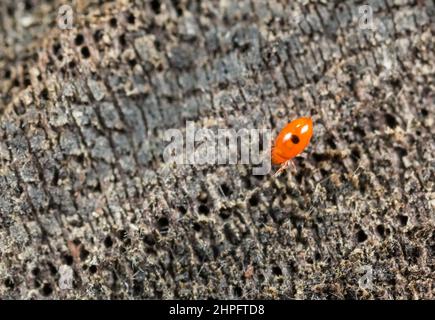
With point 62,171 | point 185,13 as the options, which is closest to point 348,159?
point 185,13

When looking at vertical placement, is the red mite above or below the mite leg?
above

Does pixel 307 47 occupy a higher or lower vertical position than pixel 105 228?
higher

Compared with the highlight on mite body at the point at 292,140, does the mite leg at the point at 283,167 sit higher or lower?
lower

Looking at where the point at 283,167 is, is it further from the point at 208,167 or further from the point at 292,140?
the point at 208,167

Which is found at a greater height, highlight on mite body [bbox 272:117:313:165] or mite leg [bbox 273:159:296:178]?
highlight on mite body [bbox 272:117:313:165]

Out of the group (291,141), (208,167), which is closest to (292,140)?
(291,141)

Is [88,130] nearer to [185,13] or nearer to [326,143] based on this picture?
[185,13]
